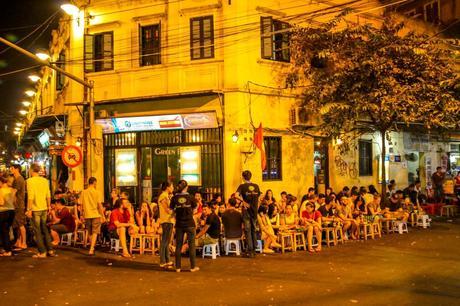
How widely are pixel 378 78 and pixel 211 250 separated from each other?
310 inches

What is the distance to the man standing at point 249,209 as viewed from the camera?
11609 mm

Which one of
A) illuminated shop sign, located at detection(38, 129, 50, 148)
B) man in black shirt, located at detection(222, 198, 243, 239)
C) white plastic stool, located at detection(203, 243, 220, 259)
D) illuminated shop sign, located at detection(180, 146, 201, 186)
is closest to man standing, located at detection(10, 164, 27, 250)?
white plastic stool, located at detection(203, 243, 220, 259)

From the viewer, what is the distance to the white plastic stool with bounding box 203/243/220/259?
11.7m

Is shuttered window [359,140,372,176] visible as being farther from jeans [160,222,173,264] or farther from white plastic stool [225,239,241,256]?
jeans [160,222,173,264]

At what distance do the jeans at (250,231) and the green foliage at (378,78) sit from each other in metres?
5.57

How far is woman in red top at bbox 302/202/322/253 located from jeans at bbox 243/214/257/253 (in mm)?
1541

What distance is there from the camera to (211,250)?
468 inches

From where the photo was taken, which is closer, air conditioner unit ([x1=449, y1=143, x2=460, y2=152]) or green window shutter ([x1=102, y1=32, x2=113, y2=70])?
green window shutter ([x1=102, y1=32, x2=113, y2=70])

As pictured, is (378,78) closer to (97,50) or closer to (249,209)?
(249,209)

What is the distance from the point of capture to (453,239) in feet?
44.7

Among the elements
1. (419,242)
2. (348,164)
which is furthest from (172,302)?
(348,164)

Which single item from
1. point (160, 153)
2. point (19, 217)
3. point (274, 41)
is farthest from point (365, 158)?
point (19, 217)

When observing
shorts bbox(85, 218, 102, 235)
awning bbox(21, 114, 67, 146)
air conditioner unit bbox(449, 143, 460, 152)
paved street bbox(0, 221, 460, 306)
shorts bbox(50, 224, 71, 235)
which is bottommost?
paved street bbox(0, 221, 460, 306)

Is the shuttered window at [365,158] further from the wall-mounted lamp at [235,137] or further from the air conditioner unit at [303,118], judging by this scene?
the wall-mounted lamp at [235,137]
